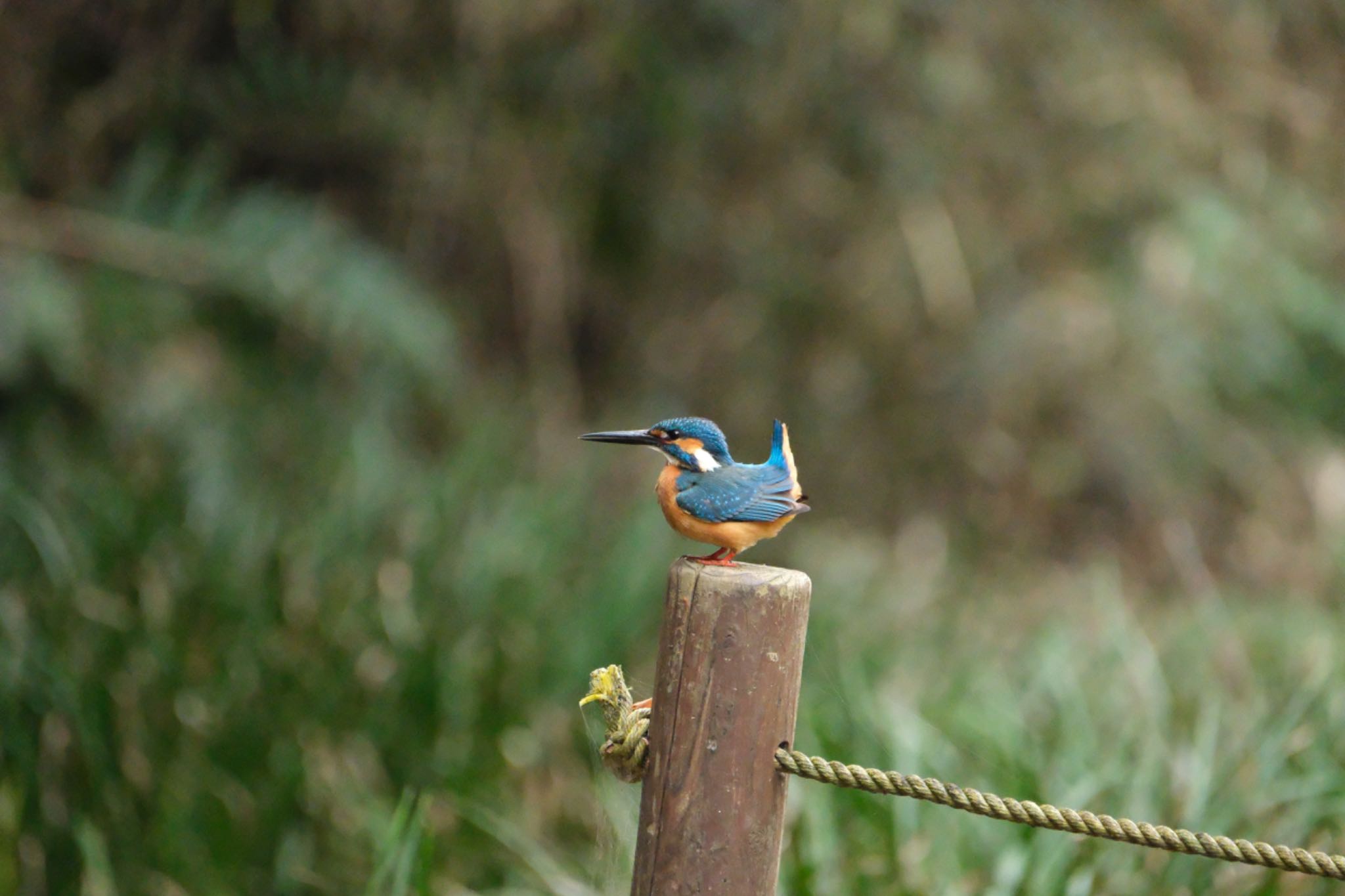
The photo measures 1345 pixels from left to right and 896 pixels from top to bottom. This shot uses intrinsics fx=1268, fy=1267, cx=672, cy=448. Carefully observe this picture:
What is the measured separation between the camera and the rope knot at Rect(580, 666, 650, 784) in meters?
1.41

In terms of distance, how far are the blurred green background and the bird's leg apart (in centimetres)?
30

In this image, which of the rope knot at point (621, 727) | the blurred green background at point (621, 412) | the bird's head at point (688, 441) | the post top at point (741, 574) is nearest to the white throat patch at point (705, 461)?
the bird's head at point (688, 441)

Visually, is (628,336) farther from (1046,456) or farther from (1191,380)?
(1191,380)

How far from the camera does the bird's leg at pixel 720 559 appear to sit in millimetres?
1384

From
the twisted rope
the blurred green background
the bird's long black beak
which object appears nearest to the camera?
the twisted rope

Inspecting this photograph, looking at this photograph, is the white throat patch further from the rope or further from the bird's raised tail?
the rope

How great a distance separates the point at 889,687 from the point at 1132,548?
303cm

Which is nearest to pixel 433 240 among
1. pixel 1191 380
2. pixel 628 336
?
pixel 628 336

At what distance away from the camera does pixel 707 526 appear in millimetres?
1361

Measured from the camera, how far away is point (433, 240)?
4340 millimetres

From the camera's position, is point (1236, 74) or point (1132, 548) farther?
point (1132, 548)

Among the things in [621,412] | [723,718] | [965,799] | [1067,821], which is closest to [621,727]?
[723,718]

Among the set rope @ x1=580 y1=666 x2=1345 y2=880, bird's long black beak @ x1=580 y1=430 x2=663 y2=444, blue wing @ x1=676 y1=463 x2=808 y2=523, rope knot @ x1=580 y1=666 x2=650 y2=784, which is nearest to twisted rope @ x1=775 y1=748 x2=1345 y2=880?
rope @ x1=580 y1=666 x2=1345 y2=880

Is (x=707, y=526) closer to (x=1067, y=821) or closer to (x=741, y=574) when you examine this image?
(x=741, y=574)
